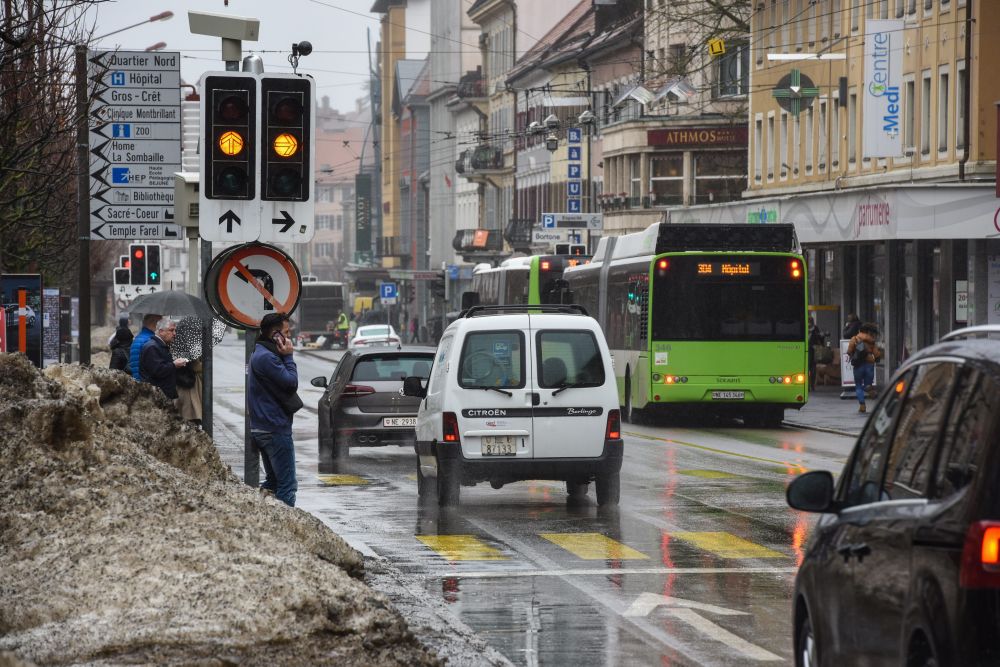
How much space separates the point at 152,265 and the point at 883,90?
15.8 m

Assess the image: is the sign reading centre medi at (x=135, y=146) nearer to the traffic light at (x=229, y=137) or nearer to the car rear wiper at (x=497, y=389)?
the car rear wiper at (x=497, y=389)

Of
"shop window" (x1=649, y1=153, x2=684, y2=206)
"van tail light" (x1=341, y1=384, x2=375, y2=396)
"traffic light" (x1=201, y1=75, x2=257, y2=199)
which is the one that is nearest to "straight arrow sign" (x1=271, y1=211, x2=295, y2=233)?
"traffic light" (x1=201, y1=75, x2=257, y2=199)

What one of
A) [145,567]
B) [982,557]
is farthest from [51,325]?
[982,557]

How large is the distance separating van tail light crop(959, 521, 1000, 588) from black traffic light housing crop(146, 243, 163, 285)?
116 ft

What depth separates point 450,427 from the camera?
17.6 m

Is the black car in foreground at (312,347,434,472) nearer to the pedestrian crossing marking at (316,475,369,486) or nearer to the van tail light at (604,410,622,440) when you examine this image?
the pedestrian crossing marking at (316,475,369,486)

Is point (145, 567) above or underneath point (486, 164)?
underneath

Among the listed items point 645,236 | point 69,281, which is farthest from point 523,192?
point 645,236

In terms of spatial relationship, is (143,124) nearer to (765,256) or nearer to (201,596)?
(765,256)

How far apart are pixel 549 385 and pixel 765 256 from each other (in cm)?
1527

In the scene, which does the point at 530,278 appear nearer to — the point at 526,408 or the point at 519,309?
the point at 519,309

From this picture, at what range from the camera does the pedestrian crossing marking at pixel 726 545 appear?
14171 mm

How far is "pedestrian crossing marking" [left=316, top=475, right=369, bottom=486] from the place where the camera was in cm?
2144

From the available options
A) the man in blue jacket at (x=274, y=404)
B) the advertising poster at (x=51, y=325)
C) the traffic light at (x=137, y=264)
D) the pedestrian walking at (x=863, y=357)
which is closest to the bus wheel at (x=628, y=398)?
the pedestrian walking at (x=863, y=357)
